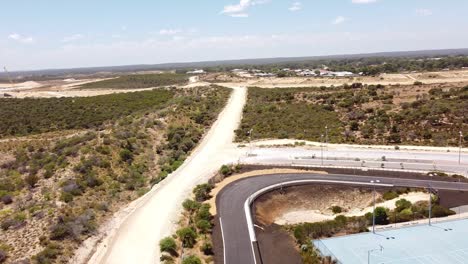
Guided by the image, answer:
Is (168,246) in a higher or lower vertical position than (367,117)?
lower

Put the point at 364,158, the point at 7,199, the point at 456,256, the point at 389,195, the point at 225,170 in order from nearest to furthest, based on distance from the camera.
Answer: the point at 456,256
the point at 7,199
the point at 389,195
the point at 225,170
the point at 364,158

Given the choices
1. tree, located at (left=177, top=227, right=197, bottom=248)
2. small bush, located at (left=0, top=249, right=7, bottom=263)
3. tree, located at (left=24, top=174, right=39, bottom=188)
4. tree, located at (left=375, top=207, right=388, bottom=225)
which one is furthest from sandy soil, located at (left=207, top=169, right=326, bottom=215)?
tree, located at (left=24, top=174, right=39, bottom=188)

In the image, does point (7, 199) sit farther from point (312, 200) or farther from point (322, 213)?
point (322, 213)

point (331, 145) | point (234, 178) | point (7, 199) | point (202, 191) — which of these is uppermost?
point (7, 199)

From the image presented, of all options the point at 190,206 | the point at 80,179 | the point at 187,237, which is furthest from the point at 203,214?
the point at 80,179

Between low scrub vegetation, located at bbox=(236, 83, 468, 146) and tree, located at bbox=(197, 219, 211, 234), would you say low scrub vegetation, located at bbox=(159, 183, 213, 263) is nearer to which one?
tree, located at bbox=(197, 219, 211, 234)

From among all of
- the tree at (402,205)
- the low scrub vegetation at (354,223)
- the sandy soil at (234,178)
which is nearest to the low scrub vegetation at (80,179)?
the sandy soil at (234,178)

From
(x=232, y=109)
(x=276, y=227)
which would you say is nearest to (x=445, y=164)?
(x=276, y=227)

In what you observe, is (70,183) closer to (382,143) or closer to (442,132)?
(382,143)
